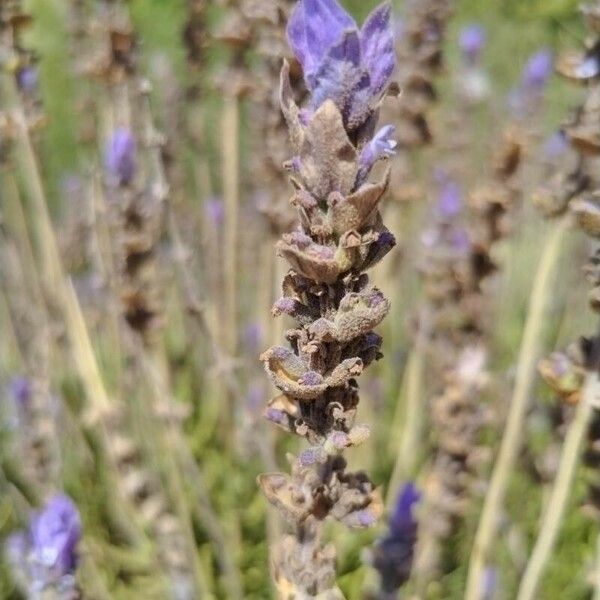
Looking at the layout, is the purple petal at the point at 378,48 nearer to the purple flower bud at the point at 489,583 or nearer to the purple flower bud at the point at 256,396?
the purple flower bud at the point at 489,583

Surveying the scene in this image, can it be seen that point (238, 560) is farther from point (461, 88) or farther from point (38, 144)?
point (461, 88)

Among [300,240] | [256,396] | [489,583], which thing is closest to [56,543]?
[300,240]

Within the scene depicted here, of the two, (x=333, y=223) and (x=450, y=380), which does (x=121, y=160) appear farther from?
(x=333, y=223)

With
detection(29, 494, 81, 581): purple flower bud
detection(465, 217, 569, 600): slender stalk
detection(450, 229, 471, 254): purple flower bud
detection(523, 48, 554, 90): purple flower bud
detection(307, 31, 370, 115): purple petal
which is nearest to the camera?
detection(307, 31, 370, 115): purple petal

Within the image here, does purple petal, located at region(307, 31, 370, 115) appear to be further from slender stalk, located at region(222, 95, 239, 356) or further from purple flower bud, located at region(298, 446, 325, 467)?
slender stalk, located at region(222, 95, 239, 356)

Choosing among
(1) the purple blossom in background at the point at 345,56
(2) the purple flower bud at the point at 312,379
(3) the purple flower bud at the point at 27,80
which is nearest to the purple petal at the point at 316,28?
(1) the purple blossom in background at the point at 345,56

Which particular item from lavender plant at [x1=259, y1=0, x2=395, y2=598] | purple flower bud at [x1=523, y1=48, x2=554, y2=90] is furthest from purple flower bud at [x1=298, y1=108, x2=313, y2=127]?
purple flower bud at [x1=523, y1=48, x2=554, y2=90]

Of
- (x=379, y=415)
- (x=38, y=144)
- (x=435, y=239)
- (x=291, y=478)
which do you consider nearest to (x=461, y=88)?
(x=435, y=239)

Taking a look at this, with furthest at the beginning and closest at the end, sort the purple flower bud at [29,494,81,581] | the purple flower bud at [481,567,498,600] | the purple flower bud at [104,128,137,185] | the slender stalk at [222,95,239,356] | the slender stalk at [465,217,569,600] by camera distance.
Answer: the slender stalk at [222,95,239,356], the purple flower bud at [481,567,498,600], the purple flower bud at [104,128,137,185], the slender stalk at [465,217,569,600], the purple flower bud at [29,494,81,581]
